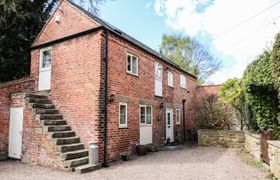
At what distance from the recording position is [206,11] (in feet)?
44.1

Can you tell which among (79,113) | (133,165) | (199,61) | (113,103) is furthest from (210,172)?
(199,61)

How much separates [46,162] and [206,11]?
1203 cm

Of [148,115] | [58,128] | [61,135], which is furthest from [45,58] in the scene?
[148,115]

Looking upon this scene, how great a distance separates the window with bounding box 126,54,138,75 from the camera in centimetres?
1139

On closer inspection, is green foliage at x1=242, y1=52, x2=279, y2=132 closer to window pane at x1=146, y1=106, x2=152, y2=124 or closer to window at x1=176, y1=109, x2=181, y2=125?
window pane at x1=146, y1=106, x2=152, y2=124

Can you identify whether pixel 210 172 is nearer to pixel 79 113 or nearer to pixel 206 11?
pixel 79 113

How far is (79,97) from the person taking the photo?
9602mm

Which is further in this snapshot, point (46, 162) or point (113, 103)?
point (113, 103)

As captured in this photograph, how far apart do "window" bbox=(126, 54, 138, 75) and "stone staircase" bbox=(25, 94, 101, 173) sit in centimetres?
414

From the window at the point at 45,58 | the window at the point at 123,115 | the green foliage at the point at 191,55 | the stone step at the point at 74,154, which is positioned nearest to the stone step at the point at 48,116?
the stone step at the point at 74,154

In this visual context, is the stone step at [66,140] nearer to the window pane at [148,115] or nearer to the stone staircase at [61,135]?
the stone staircase at [61,135]

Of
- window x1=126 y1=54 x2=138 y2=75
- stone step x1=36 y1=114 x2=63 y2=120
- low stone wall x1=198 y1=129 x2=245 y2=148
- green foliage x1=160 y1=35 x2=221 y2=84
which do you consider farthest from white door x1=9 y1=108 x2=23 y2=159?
green foliage x1=160 y1=35 x2=221 y2=84

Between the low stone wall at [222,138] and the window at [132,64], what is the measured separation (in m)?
6.59

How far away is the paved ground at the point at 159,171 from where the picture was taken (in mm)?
6945
